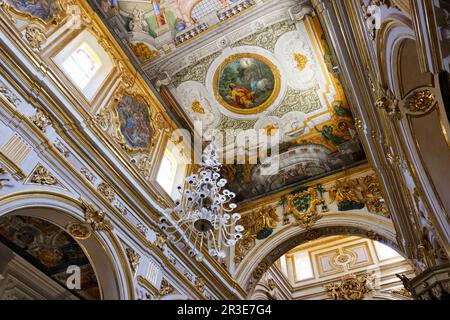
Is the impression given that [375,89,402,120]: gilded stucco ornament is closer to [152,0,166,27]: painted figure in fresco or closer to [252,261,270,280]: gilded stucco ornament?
[152,0,166,27]: painted figure in fresco

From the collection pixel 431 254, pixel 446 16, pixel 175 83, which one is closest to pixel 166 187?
pixel 175 83

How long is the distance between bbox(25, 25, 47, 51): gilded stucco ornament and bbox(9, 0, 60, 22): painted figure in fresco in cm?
32

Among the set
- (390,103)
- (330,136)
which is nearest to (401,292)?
(330,136)

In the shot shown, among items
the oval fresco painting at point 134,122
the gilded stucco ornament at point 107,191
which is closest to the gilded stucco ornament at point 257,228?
the oval fresco painting at point 134,122

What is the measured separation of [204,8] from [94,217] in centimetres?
588

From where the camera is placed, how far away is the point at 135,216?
7.93m

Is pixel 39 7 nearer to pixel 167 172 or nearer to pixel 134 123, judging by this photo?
pixel 134 123

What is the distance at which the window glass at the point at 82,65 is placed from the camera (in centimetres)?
752

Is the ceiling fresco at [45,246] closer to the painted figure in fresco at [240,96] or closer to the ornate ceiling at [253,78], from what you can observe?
the ornate ceiling at [253,78]

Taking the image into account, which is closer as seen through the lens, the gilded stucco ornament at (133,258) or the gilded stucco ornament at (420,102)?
the gilded stucco ornament at (420,102)

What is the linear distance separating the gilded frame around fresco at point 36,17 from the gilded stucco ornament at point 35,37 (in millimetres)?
169

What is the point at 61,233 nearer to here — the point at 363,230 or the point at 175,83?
the point at 175,83

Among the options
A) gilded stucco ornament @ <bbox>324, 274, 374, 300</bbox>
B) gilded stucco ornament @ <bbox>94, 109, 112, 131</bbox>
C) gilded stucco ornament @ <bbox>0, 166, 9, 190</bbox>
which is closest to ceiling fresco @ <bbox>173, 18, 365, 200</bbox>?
gilded stucco ornament @ <bbox>94, 109, 112, 131</bbox>

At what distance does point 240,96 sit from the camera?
35.7ft
